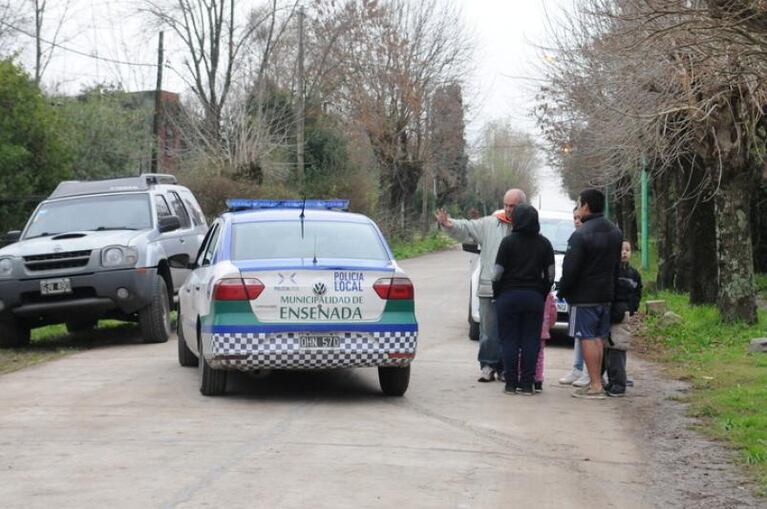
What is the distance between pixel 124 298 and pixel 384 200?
4062 centimetres

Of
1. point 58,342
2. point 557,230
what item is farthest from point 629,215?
point 58,342

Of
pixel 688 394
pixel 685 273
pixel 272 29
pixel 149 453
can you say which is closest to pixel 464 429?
pixel 149 453

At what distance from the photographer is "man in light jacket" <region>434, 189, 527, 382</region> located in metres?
12.2

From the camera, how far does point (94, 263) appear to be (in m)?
15.4

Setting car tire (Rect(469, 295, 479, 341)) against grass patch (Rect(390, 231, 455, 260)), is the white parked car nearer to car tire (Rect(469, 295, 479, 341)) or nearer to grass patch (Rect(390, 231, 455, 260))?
car tire (Rect(469, 295, 479, 341))

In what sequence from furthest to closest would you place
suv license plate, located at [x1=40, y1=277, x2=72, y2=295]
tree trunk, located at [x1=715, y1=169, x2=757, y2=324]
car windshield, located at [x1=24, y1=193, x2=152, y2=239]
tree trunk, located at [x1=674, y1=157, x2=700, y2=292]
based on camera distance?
tree trunk, located at [x1=674, y1=157, x2=700, y2=292] → tree trunk, located at [x1=715, y1=169, x2=757, y2=324] → car windshield, located at [x1=24, y1=193, x2=152, y2=239] → suv license plate, located at [x1=40, y1=277, x2=72, y2=295]

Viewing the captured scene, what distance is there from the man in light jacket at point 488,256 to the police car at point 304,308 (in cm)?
157

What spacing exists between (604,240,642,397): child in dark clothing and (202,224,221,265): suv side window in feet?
12.6

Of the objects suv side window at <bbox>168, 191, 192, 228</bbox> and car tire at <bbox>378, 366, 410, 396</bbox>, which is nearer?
car tire at <bbox>378, 366, 410, 396</bbox>

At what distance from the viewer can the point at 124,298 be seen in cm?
1538

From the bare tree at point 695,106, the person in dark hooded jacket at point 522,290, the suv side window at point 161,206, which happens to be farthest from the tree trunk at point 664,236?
the person in dark hooded jacket at point 522,290

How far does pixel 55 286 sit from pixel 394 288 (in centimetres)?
622

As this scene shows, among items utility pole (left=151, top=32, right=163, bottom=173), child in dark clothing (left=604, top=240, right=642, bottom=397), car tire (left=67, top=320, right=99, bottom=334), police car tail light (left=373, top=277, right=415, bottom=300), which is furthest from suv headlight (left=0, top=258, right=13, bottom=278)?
utility pole (left=151, top=32, right=163, bottom=173)

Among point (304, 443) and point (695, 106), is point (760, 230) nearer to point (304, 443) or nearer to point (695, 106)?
point (695, 106)
